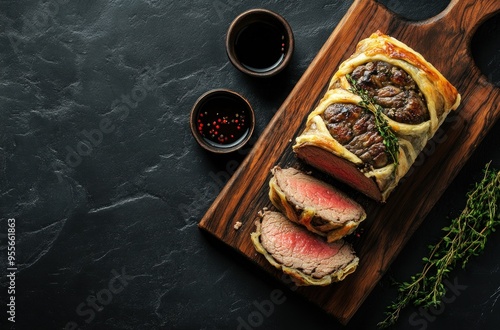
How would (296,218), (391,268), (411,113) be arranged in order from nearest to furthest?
(411,113) < (296,218) < (391,268)

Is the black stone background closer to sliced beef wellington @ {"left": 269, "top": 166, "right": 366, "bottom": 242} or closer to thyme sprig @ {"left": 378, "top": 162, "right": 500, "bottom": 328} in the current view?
thyme sprig @ {"left": 378, "top": 162, "right": 500, "bottom": 328}

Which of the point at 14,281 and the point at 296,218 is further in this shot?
the point at 14,281

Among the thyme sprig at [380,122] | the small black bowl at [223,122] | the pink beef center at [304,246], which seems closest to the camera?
the thyme sprig at [380,122]

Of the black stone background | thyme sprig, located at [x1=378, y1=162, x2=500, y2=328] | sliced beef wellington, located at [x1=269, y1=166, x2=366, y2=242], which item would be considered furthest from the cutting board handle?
sliced beef wellington, located at [x1=269, y1=166, x2=366, y2=242]

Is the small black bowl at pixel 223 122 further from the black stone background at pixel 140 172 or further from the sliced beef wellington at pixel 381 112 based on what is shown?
the sliced beef wellington at pixel 381 112

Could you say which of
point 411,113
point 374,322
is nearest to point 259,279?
point 374,322

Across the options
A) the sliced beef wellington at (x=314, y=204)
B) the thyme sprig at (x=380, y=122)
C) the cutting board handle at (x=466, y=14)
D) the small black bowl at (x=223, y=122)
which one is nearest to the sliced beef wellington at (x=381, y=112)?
the thyme sprig at (x=380, y=122)

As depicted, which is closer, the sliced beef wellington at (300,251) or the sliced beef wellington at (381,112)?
the sliced beef wellington at (381,112)

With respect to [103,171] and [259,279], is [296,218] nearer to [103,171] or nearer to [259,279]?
[259,279]
